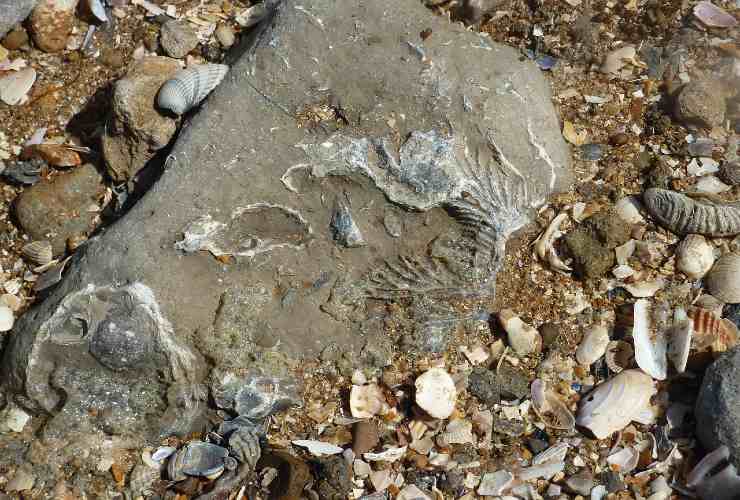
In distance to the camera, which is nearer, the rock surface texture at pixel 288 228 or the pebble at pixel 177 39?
the rock surface texture at pixel 288 228

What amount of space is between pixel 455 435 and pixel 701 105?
2179 mm

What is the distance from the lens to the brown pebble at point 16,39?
446cm

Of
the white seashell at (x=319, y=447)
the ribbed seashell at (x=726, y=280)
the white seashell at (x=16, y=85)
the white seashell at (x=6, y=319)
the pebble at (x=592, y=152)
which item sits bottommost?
the white seashell at (x=319, y=447)

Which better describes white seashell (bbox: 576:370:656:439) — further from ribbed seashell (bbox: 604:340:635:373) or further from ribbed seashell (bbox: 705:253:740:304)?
ribbed seashell (bbox: 705:253:740:304)

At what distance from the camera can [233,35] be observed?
4.39 meters

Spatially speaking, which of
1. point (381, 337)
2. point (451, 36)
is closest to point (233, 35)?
point (451, 36)

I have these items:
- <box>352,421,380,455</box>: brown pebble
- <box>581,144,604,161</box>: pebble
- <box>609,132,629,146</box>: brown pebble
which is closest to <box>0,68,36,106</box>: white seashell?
<box>352,421,380,455</box>: brown pebble

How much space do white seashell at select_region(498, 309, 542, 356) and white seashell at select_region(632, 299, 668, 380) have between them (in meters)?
0.46

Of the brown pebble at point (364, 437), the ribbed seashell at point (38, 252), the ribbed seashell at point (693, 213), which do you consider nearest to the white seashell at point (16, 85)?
the ribbed seashell at point (38, 252)

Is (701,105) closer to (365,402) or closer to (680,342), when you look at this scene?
(680,342)

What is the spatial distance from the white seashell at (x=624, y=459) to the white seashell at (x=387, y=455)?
3.17 feet

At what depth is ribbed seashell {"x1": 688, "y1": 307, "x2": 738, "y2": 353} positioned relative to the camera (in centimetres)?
351

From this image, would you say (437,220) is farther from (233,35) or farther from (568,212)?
(233,35)

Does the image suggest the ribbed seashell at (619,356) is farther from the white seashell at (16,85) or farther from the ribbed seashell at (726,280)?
the white seashell at (16,85)
